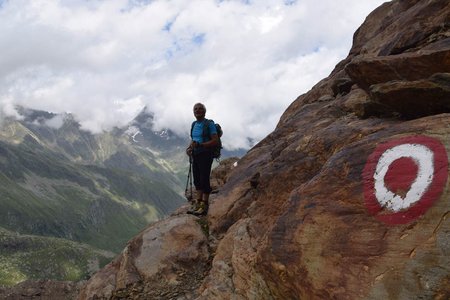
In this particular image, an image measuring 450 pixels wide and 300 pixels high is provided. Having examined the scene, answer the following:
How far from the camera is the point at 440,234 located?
10.2 metres

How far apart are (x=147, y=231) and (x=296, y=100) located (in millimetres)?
16332

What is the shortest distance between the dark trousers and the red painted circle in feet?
32.7

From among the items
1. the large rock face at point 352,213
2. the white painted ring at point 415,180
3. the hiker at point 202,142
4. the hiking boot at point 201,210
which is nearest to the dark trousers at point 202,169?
the hiker at point 202,142

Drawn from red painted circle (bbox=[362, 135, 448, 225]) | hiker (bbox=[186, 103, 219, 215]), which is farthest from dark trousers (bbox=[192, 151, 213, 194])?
red painted circle (bbox=[362, 135, 448, 225])

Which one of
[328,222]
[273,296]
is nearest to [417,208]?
[328,222]

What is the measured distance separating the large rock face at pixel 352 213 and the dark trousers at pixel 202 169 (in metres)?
1.38

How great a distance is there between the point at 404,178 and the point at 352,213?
1663 millimetres

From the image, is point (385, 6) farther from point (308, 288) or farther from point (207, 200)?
point (308, 288)

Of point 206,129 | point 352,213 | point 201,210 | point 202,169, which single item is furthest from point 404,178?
point 201,210

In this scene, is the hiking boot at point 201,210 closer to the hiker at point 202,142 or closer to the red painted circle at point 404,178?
the hiker at point 202,142

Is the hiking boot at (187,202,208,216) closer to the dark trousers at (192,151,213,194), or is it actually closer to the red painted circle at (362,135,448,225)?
the dark trousers at (192,151,213,194)

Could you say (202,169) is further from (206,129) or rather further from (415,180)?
(415,180)

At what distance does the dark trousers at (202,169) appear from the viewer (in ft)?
71.0

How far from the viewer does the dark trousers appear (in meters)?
21.6
